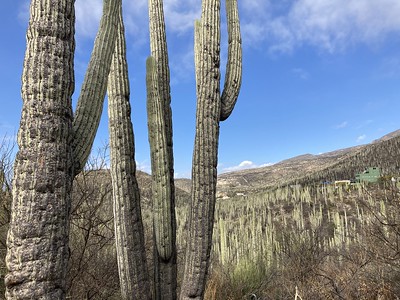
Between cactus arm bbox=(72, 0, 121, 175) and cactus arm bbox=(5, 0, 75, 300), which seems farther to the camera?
cactus arm bbox=(72, 0, 121, 175)

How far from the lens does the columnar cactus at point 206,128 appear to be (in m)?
5.07

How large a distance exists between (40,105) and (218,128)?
9.16 feet

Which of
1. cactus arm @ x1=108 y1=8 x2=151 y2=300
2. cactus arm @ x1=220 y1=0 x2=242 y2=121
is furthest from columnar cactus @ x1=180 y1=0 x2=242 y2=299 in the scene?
cactus arm @ x1=108 y1=8 x2=151 y2=300

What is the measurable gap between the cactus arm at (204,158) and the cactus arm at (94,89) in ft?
5.08

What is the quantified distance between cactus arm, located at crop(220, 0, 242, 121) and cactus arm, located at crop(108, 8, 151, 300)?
5.02 feet

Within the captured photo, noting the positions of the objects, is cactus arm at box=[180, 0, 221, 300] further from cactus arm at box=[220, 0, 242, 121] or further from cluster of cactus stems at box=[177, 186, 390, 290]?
cluster of cactus stems at box=[177, 186, 390, 290]

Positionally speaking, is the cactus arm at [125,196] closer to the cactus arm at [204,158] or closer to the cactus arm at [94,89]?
the cactus arm at [204,158]

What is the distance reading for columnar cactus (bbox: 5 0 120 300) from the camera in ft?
9.78

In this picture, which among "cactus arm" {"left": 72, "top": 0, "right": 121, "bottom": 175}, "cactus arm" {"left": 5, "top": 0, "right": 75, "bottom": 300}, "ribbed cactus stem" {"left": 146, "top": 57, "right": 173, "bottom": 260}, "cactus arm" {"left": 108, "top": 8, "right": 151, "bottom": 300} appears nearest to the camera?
"cactus arm" {"left": 5, "top": 0, "right": 75, "bottom": 300}

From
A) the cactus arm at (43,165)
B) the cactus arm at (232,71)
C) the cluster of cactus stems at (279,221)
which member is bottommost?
the cluster of cactus stems at (279,221)


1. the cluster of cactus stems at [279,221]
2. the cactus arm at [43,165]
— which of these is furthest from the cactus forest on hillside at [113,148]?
the cluster of cactus stems at [279,221]

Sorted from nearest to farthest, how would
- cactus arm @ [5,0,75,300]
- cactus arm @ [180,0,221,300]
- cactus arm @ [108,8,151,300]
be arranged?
cactus arm @ [5,0,75,300] < cactus arm @ [108,8,151,300] < cactus arm @ [180,0,221,300]

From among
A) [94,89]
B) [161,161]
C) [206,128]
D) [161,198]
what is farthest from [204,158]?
[94,89]

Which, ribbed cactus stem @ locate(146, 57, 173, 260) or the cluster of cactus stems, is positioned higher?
ribbed cactus stem @ locate(146, 57, 173, 260)
